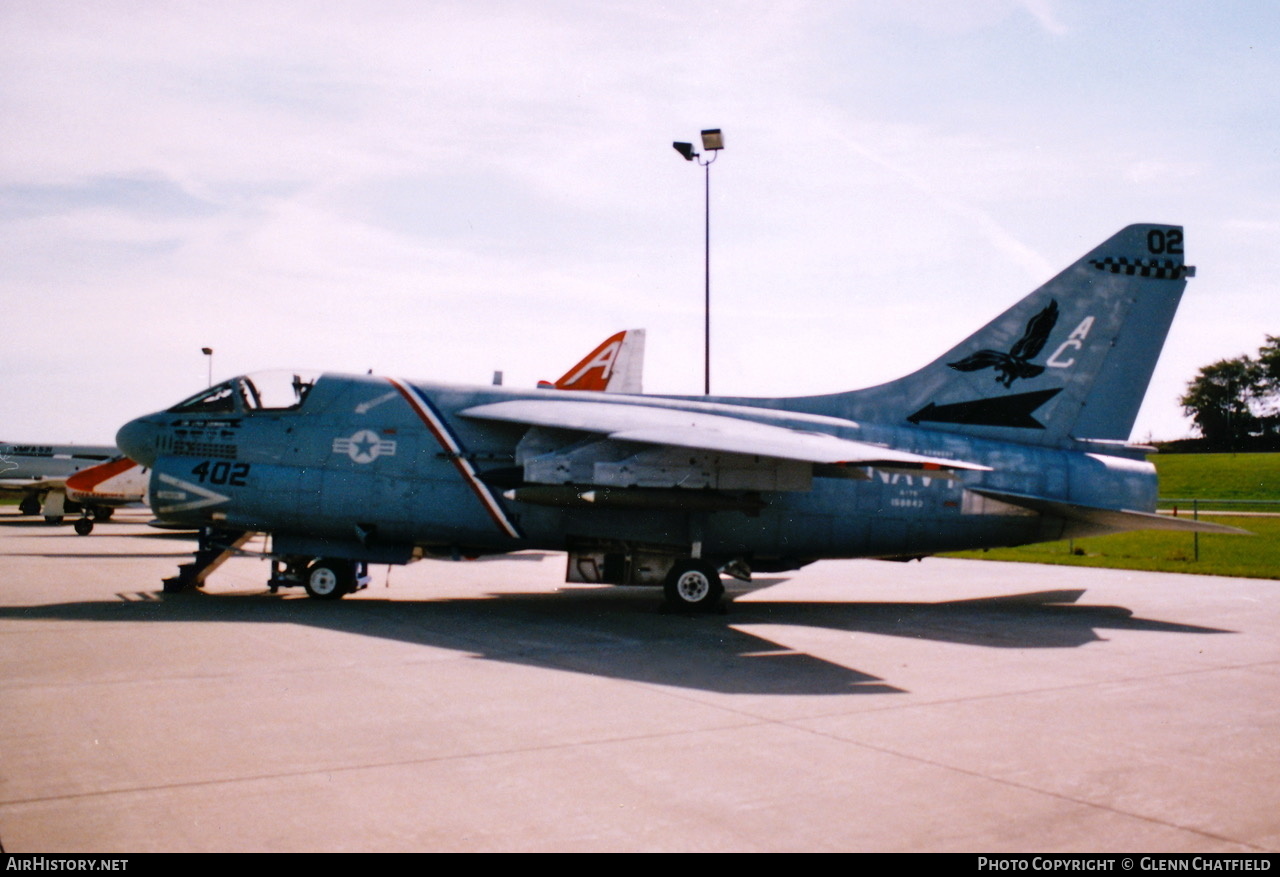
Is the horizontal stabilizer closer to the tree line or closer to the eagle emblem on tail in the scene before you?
the eagle emblem on tail

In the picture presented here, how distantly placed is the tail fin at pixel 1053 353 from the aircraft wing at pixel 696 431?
1516 millimetres

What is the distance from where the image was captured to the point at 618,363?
25.0 m

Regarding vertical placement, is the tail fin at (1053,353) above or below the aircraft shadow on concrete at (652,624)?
above

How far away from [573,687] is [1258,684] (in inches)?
249

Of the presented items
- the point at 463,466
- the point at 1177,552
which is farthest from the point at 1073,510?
the point at 1177,552

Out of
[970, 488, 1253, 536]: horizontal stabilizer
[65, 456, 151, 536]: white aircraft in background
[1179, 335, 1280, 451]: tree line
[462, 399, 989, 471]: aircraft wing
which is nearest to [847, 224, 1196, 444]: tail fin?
[970, 488, 1253, 536]: horizontal stabilizer

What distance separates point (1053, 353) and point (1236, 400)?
122699 mm

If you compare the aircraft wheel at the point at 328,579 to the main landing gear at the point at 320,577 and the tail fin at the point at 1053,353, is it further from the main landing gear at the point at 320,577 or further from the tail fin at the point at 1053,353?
the tail fin at the point at 1053,353

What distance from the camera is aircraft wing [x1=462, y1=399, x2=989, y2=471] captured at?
1173 cm

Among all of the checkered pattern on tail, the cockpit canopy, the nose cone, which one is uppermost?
the checkered pattern on tail

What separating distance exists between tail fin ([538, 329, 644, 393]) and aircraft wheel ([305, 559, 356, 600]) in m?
10.5

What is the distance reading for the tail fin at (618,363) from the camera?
25.0 meters

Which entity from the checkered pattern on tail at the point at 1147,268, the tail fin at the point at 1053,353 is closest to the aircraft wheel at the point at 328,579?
the tail fin at the point at 1053,353

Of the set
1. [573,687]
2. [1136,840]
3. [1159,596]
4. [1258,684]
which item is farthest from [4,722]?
[1159,596]
